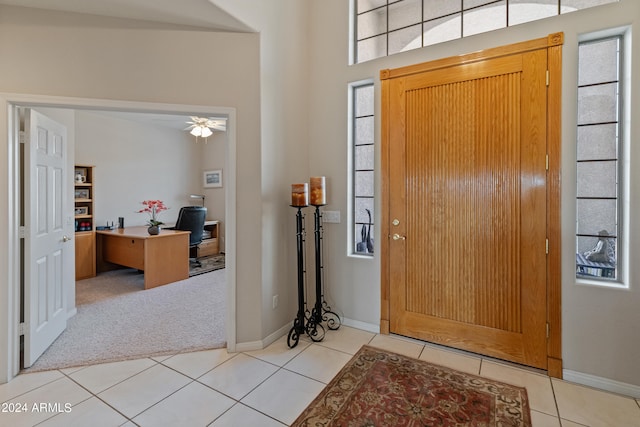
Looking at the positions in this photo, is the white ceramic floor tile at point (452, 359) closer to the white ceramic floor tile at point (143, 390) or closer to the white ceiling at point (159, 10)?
the white ceramic floor tile at point (143, 390)

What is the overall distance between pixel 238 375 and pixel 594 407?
2.40m

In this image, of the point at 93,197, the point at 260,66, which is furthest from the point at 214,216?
the point at 260,66

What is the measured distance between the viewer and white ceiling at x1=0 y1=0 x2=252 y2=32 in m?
2.06

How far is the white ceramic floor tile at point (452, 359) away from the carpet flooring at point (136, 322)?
184 centimetres

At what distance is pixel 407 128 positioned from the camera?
2643mm

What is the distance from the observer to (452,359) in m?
2.39

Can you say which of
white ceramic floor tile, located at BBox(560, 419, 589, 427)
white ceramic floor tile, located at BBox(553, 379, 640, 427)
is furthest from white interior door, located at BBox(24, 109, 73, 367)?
white ceramic floor tile, located at BBox(553, 379, 640, 427)

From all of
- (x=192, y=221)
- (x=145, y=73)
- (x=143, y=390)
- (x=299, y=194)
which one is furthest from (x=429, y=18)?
(x=192, y=221)

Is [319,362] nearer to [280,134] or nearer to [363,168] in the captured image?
[363,168]

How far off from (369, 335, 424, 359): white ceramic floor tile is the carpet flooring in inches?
56.8

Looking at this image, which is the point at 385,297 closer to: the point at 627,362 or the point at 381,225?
the point at 381,225

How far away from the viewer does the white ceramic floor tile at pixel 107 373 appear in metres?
2.07

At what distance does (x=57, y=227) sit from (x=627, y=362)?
4.79m

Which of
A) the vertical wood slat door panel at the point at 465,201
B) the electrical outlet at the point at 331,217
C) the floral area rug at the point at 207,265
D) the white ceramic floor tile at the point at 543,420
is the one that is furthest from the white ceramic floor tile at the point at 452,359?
the floral area rug at the point at 207,265
